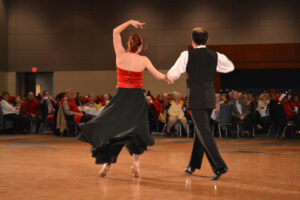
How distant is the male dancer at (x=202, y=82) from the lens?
3.72m

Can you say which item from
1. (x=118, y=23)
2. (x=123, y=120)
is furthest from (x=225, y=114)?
(x=118, y=23)

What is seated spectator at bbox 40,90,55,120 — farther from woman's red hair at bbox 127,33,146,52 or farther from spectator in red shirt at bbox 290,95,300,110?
woman's red hair at bbox 127,33,146,52

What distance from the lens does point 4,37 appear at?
16.9m

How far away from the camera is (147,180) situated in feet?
12.3

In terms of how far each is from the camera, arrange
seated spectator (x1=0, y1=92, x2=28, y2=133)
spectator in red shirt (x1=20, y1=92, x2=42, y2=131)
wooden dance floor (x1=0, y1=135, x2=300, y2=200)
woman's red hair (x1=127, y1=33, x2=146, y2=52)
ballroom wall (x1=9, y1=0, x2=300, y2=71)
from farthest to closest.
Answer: ballroom wall (x1=9, y1=0, x2=300, y2=71) < spectator in red shirt (x1=20, y1=92, x2=42, y2=131) < seated spectator (x1=0, y1=92, x2=28, y2=133) < woman's red hair (x1=127, y1=33, x2=146, y2=52) < wooden dance floor (x1=0, y1=135, x2=300, y2=200)

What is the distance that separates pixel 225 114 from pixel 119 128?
19.8ft

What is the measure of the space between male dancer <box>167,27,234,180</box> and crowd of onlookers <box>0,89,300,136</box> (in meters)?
5.67

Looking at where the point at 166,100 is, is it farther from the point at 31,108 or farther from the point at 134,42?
the point at 134,42

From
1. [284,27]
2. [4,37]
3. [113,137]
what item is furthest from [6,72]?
[113,137]

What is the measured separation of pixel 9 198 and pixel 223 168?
1.68 m

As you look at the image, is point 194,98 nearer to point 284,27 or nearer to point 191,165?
point 191,165

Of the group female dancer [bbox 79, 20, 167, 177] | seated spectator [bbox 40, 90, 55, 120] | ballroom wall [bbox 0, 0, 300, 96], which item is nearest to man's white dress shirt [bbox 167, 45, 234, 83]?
female dancer [bbox 79, 20, 167, 177]

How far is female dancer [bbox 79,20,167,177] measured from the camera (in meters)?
3.79

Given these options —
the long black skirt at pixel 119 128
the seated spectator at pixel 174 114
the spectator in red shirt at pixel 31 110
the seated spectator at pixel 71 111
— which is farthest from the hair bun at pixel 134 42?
the spectator in red shirt at pixel 31 110
